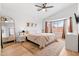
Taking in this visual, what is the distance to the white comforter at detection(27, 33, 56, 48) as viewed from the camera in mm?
1851

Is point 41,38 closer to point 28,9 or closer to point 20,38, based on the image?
point 20,38

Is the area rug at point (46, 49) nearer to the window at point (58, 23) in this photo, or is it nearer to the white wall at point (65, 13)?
the window at point (58, 23)

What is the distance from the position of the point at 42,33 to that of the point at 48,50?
39cm

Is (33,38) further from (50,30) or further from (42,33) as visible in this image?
(50,30)

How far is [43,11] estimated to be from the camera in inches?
72.6

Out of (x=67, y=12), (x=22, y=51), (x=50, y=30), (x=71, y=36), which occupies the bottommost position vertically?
(x=22, y=51)

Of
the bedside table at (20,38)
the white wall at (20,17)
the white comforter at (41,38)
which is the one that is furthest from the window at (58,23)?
the bedside table at (20,38)

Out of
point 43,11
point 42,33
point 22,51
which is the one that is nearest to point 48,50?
point 42,33

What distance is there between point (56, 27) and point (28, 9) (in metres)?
0.73

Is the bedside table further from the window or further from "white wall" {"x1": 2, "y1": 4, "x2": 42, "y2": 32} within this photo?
the window

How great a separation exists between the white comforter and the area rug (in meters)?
0.09

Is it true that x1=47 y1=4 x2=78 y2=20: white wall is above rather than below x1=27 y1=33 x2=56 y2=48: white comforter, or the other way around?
above

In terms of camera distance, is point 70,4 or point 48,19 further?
point 48,19

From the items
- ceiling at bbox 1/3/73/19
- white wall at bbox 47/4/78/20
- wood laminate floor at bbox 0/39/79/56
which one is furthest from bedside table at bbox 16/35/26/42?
white wall at bbox 47/4/78/20
